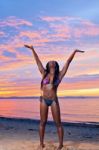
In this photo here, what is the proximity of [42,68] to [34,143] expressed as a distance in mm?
2575

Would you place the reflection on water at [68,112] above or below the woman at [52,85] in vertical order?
below

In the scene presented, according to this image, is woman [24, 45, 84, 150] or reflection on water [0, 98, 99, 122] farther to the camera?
reflection on water [0, 98, 99, 122]

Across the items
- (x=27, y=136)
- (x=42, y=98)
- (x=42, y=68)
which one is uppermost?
(x=42, y=68)

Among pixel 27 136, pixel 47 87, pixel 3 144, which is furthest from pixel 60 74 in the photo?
pixel 27 136

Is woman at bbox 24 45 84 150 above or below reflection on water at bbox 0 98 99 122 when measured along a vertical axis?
above

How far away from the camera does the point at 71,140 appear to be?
48.0ft

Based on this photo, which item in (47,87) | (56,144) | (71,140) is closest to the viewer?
(47,87)

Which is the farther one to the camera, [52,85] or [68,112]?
[68,112]

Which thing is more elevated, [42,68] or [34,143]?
[42,68]

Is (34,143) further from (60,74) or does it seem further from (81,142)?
(60,74)

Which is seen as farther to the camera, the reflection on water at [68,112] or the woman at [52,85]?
the reflection on water at [68,112]

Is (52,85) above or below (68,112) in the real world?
above

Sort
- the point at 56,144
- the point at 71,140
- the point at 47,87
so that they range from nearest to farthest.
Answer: the point at 47,87 → the point at 56,144 → the point at 71,140

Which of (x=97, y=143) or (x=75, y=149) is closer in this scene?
(x=75, y=149)
